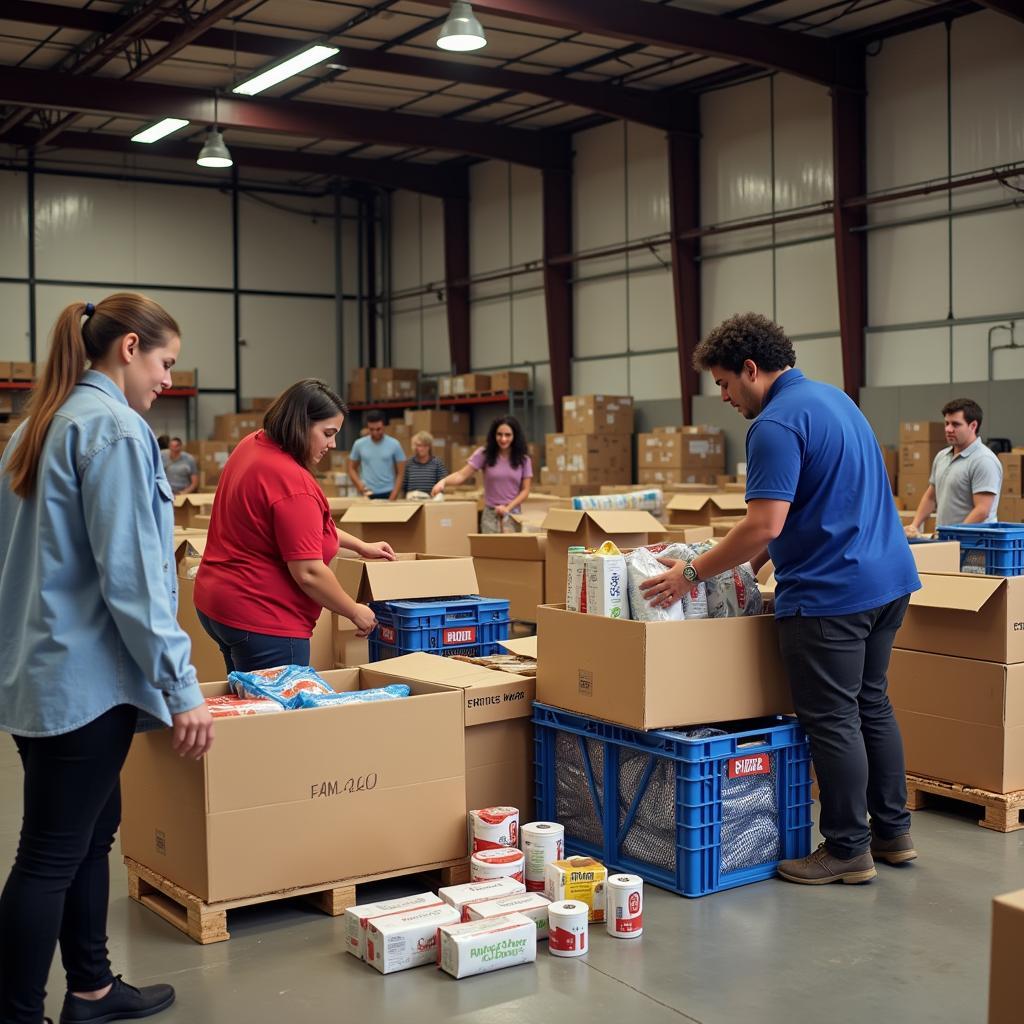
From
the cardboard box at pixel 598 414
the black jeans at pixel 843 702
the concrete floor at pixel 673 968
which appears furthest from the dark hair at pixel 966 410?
the cardboard box at pixel 598 414

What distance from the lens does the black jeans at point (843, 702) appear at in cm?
342

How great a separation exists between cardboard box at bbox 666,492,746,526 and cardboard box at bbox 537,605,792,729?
177 inches

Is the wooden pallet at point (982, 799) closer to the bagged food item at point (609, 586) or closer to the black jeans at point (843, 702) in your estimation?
the black jeans at point (843, 702)

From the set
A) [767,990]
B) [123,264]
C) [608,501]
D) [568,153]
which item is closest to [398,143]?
[568,153]

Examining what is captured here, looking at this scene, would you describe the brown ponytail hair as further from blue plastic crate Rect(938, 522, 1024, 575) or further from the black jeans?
blue plastic crate Rect(938, 522, 1024, 575)

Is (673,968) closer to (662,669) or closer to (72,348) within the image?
(662,669)

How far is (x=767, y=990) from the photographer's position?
2789mm

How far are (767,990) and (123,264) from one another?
15.8 metres

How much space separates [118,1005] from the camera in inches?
103

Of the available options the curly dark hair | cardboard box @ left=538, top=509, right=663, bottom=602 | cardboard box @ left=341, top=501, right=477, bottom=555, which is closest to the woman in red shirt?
the curly dark hair

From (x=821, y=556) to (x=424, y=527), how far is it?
395 centimetres

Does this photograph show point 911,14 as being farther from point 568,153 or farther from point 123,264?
point 123,264

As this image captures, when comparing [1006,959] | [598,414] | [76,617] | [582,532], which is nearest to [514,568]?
[582,532]

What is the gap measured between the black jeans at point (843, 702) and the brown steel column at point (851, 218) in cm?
795
